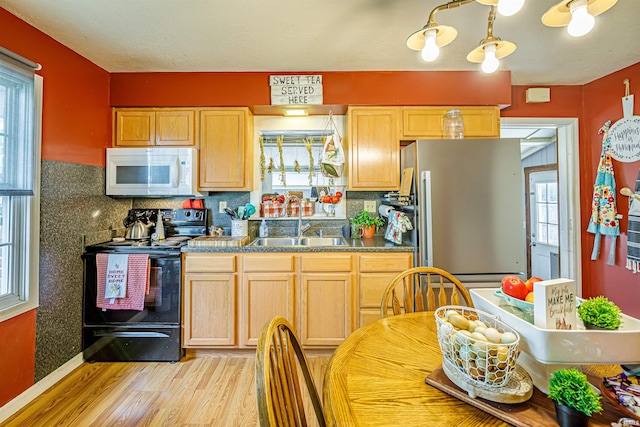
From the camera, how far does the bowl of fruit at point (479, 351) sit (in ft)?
2.41

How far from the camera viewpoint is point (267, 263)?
246 cm

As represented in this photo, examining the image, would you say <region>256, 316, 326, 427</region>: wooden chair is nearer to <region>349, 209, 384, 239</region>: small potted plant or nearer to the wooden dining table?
the wooden dining table

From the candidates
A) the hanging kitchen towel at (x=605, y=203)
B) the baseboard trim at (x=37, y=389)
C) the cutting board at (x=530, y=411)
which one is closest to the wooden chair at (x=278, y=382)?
the cutting board at (x=530, y=411)

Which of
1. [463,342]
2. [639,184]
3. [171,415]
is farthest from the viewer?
[639,184]

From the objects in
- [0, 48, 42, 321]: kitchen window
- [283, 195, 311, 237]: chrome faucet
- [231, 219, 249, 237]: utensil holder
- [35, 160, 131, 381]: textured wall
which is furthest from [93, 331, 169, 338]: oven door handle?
[283, 195, 311, 237]: chrome faucet

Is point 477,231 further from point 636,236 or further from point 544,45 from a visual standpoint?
point 544,45

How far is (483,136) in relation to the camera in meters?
2.69

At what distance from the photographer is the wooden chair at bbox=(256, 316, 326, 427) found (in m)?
0.68

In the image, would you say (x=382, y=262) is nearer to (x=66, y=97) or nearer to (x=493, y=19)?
(x=493, y=19)

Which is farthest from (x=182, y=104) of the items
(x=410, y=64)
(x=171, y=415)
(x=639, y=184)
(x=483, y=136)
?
(x=639, y=184)

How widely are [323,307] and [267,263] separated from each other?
0.56 m

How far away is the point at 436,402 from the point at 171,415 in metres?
1.70

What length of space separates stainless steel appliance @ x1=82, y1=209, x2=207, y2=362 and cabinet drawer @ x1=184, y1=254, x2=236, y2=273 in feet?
0.26

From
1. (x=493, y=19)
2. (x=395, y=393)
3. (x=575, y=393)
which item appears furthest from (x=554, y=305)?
(x=493, y=19)
